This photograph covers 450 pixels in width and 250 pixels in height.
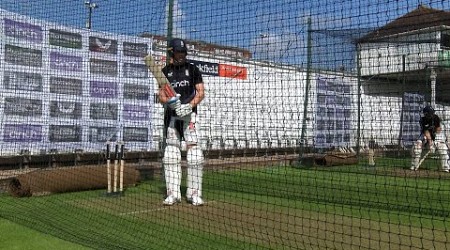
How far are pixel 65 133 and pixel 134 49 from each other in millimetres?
1772

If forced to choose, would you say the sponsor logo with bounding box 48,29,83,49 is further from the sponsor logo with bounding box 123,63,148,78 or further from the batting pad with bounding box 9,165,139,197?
the batting pad with bounding box 9,165,139,197

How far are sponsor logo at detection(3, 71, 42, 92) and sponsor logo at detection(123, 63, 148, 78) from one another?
1360mm

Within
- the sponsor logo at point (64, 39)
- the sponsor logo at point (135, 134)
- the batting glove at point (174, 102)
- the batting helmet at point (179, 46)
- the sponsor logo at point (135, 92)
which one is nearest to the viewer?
the batting glove at point (174, 102)

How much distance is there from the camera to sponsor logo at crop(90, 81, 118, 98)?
8703 mm

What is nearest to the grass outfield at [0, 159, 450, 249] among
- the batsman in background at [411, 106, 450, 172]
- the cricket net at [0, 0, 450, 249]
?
the cricket net at [0, 0, 450, 249]

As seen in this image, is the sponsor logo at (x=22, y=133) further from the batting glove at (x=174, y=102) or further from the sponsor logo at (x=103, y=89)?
the batting glove at (x=174, y=102)

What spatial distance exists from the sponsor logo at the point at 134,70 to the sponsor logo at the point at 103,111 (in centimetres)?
58

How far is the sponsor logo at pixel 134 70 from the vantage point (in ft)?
29.0

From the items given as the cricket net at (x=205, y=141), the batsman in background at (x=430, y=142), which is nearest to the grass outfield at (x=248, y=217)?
the cricket net at (x=205, y=141)

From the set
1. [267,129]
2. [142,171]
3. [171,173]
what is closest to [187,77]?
[171,173]

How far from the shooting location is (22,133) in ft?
26.9

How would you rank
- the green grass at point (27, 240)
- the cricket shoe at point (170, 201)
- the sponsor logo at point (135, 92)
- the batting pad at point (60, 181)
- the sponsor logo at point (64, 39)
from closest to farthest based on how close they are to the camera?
the green grass at point (27, 240) → the cricket shoe at point (170, 201) → the batting pad at point (60, 181) → the sponsor logo at point (64, 39) → the sponsor logo at point (135, 92)

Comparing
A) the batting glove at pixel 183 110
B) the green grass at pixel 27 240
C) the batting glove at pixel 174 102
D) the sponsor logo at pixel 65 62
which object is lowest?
the green grass at pixel 27 240

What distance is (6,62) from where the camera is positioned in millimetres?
7957
